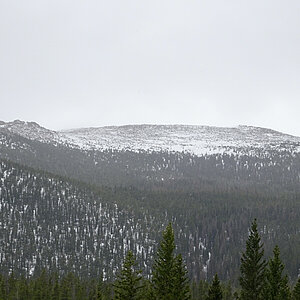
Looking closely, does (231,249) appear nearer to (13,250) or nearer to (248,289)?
(13,250)

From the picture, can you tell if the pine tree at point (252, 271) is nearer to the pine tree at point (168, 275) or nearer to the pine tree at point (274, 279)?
the pine tree at point (274, 279)

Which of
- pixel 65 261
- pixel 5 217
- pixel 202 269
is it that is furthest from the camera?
pixel 5 217

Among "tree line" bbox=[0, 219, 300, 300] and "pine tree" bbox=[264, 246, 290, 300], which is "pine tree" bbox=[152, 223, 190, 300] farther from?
"pine tree" bbox=[264, 246, 290, 300]

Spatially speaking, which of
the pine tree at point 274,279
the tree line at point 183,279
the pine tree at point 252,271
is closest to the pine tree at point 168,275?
the tree line at point 183,279

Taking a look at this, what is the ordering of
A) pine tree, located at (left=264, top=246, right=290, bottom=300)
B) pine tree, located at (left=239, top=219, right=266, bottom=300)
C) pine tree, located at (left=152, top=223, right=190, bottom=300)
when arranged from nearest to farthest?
1. pine tree, located at (left=152, top=223, right=190, bottom=300)
2. pine tree, located at (left=264, top=246, right=290, bottom=300)
3. pine tree, located at (left=239, top=219, right=266, bottom=300)

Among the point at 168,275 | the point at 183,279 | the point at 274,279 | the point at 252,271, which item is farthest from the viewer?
the point at 252,271

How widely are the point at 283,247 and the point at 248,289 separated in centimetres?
15316

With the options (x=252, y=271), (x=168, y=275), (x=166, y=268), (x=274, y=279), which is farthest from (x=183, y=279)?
(x=274, y=279)

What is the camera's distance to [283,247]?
17975 cm

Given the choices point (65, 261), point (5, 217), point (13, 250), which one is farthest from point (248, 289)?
point (5, 217)

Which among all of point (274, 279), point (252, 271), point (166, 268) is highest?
point (166, 268)

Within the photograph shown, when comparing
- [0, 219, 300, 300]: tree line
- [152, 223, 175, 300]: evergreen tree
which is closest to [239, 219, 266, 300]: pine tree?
[0, 219, 300, 300]: tree line

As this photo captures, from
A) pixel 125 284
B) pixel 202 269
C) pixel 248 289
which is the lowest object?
pixel 202 269

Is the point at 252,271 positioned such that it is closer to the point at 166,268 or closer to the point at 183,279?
the point at 183,279
